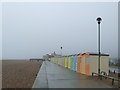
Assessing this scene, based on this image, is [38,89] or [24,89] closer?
[38,89]

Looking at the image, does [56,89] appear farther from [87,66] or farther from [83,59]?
[83,59]

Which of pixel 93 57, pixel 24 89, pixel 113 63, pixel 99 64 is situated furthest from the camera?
pixel 113 63

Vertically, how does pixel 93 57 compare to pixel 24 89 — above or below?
above

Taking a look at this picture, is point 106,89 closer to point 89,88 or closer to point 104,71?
point 89,88

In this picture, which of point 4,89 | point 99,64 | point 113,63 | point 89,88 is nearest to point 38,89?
point 89,88

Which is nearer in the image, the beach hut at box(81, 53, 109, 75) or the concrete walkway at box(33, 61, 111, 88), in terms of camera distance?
the concrete walkway at box(33, 61, 111, 88)

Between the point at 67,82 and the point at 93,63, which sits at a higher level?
the point at 93,63

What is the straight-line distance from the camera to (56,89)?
30.9ft

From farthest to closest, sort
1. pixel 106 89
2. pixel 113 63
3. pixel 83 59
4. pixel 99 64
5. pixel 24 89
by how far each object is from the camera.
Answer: pixel 113 63, pixel 83 59, pixel 99 64, pixel 24 89, pixel 106 89

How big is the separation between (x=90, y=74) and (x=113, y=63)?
67.6m

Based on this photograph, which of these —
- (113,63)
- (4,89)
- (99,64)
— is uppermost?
(99,64)

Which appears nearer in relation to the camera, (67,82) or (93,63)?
(67,82)

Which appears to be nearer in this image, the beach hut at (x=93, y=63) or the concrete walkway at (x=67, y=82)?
the concrete walkway at (x=67, y=82)

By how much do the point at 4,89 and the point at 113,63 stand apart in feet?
241
